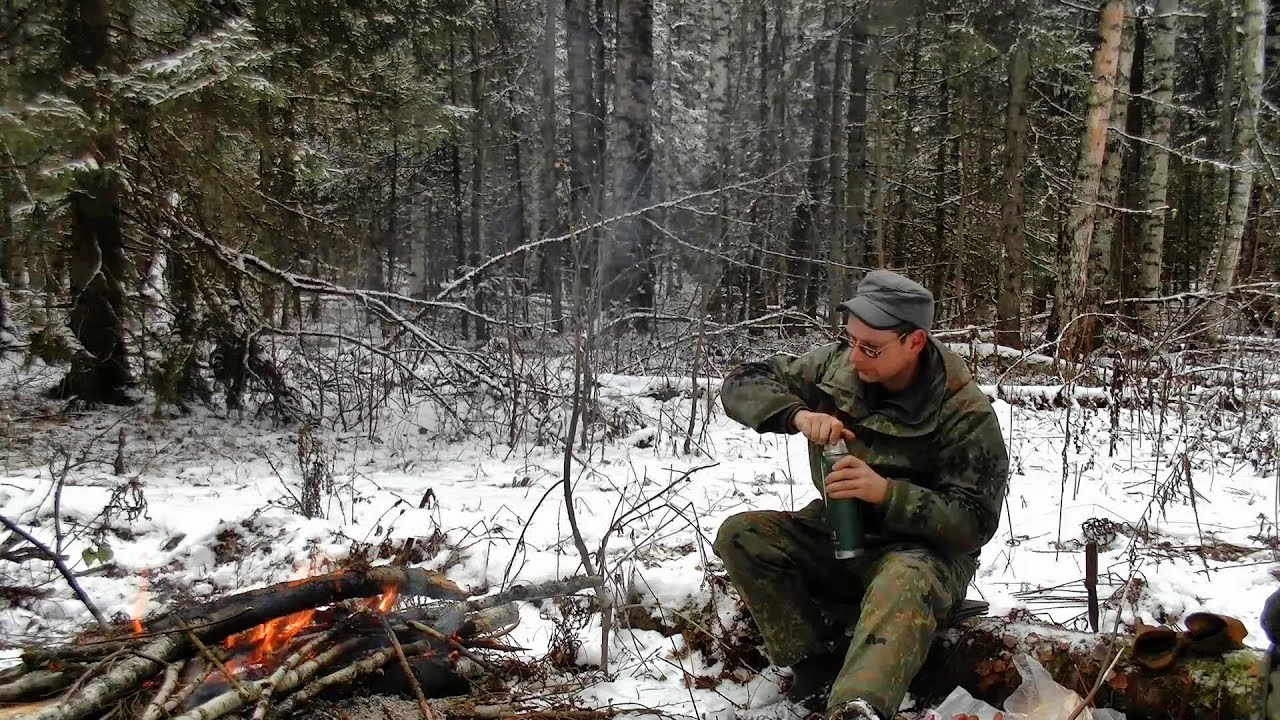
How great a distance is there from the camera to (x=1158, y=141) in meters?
9.66

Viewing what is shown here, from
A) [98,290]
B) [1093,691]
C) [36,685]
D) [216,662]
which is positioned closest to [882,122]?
[98,290]

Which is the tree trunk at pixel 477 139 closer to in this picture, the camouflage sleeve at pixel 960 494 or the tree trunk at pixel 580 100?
the tree trunk at pixel 580 100

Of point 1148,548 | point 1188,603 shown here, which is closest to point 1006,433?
point 1148,548

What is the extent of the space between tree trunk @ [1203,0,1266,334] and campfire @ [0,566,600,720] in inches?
395

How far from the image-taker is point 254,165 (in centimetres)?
779

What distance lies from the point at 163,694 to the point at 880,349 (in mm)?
2540

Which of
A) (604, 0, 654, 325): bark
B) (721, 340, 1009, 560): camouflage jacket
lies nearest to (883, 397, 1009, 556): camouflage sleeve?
(721, 340, 1009, 560): camouflage jacket

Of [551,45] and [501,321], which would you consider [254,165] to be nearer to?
[501,321]

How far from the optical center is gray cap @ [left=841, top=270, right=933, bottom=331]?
2.52 m

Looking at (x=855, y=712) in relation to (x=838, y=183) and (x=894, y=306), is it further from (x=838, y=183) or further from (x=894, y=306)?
(x=838, y=183)

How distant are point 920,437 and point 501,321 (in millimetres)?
4348

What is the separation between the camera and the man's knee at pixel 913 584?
7.47ft

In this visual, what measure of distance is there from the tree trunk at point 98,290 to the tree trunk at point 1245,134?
12034mm

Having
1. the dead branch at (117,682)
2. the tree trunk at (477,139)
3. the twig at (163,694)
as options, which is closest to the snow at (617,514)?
the dead branch at (117,682)
